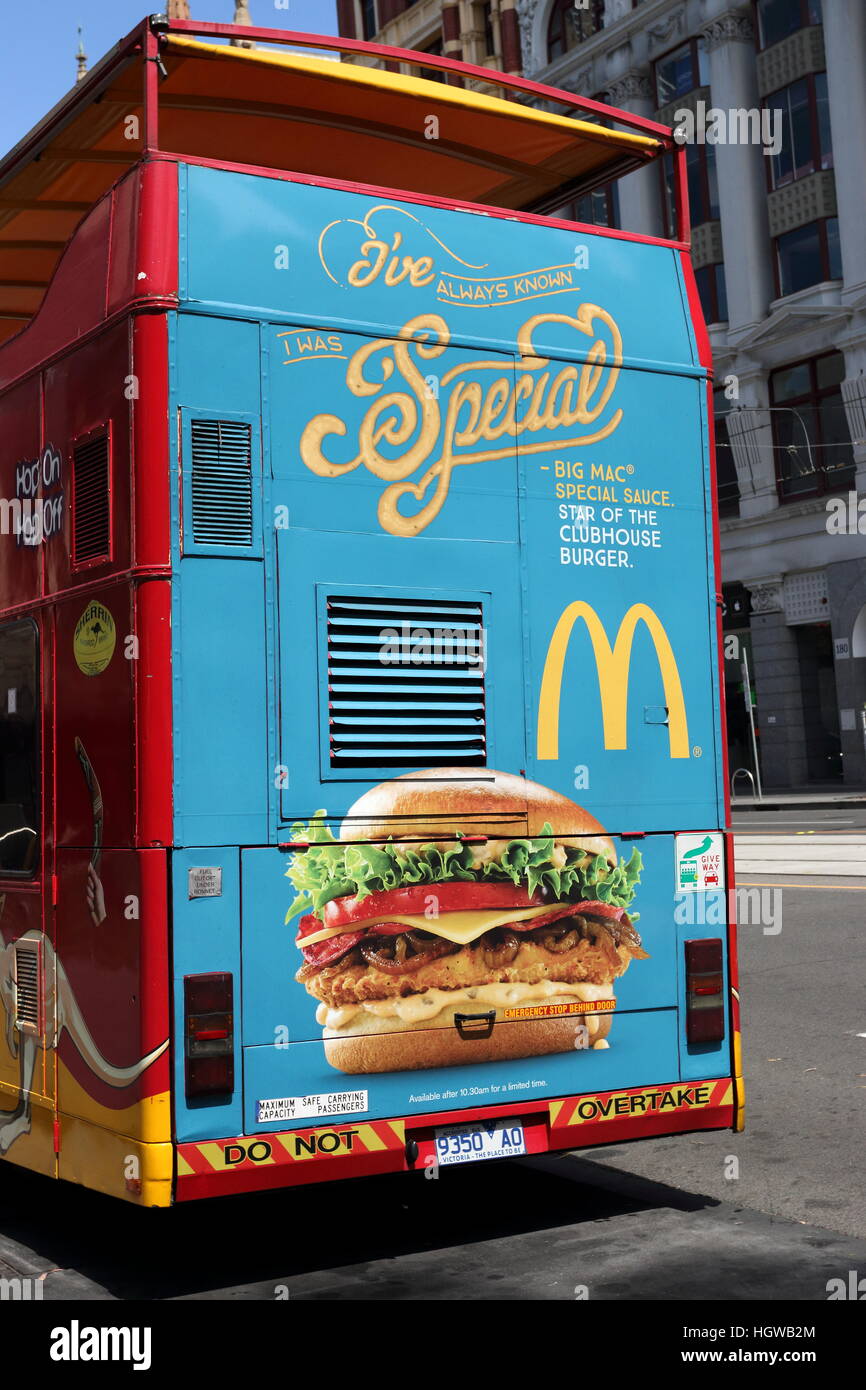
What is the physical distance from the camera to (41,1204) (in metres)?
6.88

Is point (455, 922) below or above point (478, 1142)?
above

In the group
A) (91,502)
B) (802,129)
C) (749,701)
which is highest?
(802,129)

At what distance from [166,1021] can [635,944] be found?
76.9 inches

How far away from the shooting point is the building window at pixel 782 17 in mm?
33969

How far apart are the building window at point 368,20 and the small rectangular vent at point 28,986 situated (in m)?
46.3

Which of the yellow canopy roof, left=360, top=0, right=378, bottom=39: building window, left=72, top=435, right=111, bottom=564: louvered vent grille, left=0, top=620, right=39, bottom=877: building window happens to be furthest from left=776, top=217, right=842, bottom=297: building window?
left=72, top=435, right=111, bottom=564: louvered vent grille

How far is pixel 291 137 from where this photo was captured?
7.08 metres

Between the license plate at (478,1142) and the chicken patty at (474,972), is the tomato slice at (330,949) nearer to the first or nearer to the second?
the chicken patty at (474,972)

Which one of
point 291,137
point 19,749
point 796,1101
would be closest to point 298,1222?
point 19,749

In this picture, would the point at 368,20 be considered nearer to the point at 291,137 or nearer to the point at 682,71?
the point at 682,71

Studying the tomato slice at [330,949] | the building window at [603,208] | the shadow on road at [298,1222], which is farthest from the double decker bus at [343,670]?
the building window at [603,208]

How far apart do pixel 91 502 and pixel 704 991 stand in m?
3.04

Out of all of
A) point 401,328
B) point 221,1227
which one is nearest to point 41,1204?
point 221,1227

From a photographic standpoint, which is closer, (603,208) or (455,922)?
(455,922)
